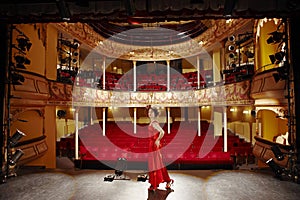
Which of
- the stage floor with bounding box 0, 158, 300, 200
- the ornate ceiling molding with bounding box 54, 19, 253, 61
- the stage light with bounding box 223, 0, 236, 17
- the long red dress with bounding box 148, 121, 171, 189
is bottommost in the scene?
the stage floor with bounding box 0, 158, 300, 200

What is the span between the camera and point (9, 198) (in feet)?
10.9

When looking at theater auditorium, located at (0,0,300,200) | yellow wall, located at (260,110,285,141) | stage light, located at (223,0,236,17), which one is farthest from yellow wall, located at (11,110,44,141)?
yellow wall, located at (260,110,285,141)

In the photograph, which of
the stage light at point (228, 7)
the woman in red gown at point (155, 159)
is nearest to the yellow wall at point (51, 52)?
the woman in red gown at point (155, 159)

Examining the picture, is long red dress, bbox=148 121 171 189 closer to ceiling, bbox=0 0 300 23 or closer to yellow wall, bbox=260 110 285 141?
ceiling, bbox=0 0 300 23

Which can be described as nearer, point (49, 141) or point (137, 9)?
point (137, 9)

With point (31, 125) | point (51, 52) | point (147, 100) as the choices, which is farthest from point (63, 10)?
point (147, 100)

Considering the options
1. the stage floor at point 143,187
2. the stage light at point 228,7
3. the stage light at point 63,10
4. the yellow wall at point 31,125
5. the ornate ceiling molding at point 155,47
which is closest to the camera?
the stage light at point 228,7

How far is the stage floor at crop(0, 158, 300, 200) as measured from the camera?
11.6 ft

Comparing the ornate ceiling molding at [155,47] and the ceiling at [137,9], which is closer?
the ceiling at [137,9]

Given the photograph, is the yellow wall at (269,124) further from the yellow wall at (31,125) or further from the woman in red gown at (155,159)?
the yellow wall at (31,125)

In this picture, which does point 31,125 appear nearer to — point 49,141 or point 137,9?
point 49,141

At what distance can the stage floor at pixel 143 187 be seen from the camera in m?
3.53

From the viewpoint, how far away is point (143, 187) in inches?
159

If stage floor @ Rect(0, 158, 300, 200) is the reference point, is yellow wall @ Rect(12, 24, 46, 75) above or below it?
above
